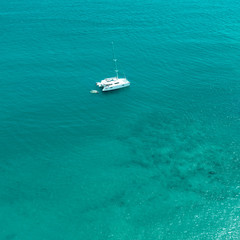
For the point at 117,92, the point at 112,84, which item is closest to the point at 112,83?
the point at 112,84

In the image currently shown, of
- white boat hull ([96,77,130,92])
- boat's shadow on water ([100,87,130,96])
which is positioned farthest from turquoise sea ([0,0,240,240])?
white boat hull ([96,77,130,92])

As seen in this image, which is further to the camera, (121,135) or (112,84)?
(112,84)


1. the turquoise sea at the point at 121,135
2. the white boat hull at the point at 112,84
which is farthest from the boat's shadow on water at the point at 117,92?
the white boat hull at the point at 112,84

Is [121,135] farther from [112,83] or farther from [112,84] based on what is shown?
[112,83]

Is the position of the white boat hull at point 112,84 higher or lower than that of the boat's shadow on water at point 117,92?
higher

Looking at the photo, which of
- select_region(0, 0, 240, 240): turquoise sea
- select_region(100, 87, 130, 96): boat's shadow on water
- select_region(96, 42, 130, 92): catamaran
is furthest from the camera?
select_region(100, 87, 130, 96): boat's shadow on water

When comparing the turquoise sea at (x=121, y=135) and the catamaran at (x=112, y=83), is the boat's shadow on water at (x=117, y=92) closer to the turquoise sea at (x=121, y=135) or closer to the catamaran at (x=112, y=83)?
the turquoise sea at (x=121, y=135)

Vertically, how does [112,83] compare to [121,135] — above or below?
above

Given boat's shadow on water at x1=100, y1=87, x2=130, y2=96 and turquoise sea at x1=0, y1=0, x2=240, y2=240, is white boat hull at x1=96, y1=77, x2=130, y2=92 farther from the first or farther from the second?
turquoise sea at x1=0, y1=0, x2=240, y2=240
